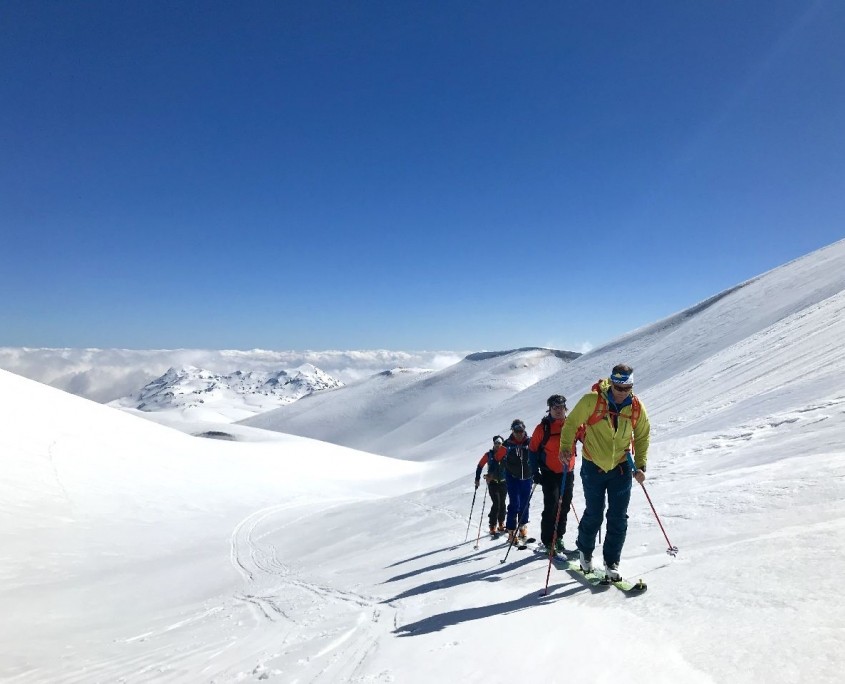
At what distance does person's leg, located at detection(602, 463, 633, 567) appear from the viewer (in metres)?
5.52

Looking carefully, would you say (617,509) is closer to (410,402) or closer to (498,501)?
(498,501)

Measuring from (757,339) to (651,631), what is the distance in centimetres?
2964

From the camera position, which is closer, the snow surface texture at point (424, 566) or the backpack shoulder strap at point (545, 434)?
the snow surface texture at point (424, 566)

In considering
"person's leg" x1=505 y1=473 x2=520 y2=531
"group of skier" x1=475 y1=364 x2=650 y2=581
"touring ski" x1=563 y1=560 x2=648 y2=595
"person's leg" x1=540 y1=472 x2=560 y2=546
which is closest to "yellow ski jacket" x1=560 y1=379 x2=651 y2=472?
"group of skier" x1=475 y1=364 x2=650 y2=581

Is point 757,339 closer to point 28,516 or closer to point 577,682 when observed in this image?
point 577,682

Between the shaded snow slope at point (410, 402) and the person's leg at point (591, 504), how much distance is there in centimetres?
9107

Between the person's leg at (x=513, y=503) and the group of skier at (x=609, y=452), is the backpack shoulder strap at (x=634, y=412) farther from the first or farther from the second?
the person's leg at (x=513, y=503)

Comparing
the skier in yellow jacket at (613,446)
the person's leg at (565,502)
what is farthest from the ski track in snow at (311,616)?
the skier in yellow jacket at (613,446)

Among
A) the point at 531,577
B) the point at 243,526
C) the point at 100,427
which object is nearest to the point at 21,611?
the point at 243,526

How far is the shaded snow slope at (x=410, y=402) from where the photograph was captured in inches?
4508

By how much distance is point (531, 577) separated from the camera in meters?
6.55

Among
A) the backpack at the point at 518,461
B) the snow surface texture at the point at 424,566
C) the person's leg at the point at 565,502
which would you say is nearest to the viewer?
the snow surface texture at the point at 424,566

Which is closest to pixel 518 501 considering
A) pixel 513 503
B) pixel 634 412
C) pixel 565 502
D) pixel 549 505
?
pixel 513 503

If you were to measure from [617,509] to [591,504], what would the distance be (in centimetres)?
34
